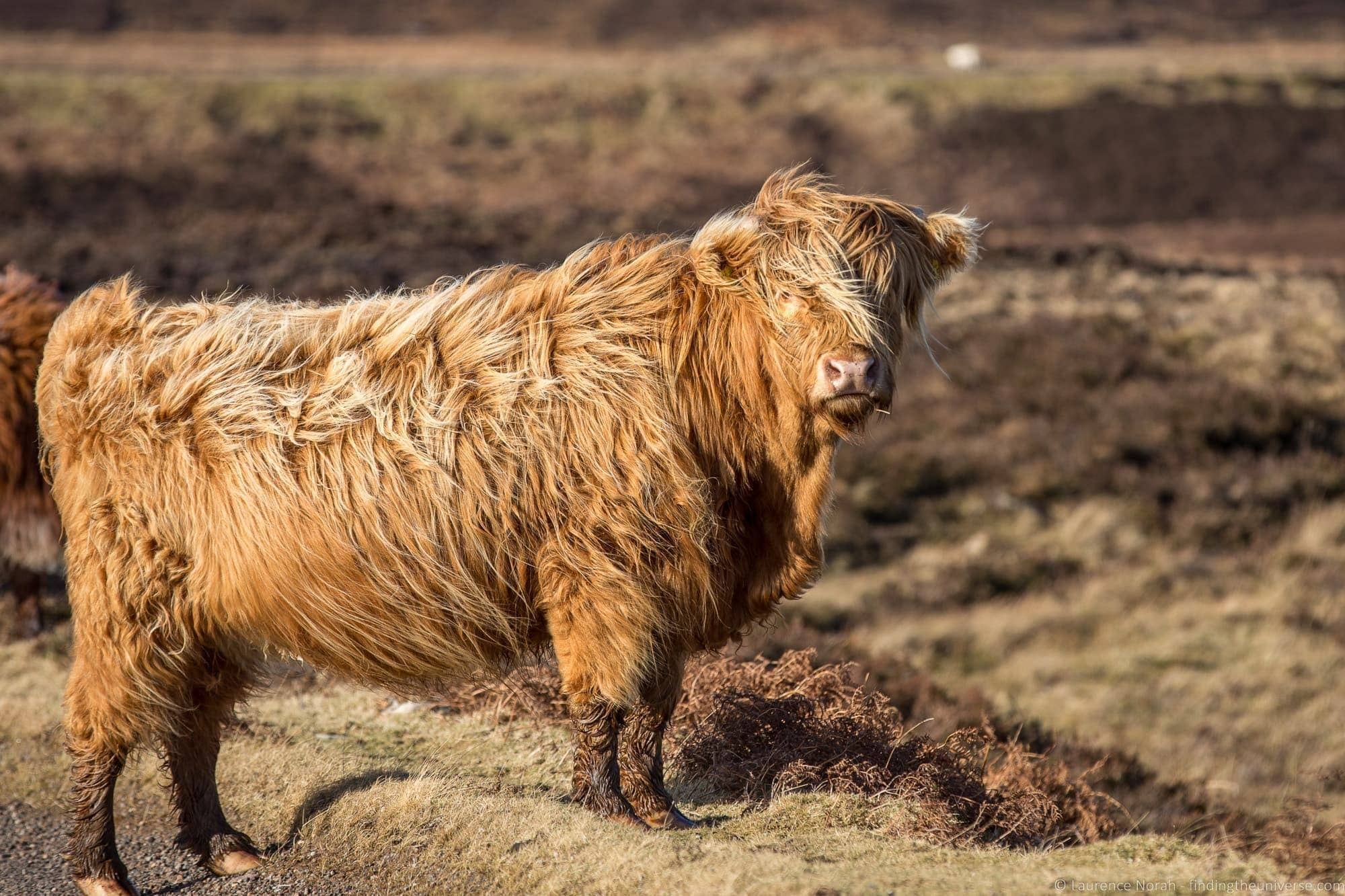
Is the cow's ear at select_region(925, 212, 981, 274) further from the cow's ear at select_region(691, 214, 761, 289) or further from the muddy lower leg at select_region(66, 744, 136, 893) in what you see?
the muddy lower leg at select_region(66, 744, 136, 893)

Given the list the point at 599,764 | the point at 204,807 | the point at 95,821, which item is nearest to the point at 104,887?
the point at 95,821

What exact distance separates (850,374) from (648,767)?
158 cm

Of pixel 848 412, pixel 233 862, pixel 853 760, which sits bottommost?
pixel 233 862

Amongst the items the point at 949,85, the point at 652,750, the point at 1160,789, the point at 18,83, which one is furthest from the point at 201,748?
the point at 949,85

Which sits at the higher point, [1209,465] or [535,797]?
[535,797]

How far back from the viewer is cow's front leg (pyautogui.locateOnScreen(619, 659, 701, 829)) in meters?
4.47

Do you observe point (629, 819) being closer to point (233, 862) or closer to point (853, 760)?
point (853, 760)

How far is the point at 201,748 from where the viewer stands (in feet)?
15.4

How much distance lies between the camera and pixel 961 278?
23.3 metres

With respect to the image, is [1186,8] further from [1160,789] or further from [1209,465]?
[1160,789]

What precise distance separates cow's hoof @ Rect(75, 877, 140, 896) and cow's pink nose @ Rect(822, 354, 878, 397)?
9.70ft

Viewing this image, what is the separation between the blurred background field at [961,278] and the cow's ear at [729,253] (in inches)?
73.4

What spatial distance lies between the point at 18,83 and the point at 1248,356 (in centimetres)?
3691

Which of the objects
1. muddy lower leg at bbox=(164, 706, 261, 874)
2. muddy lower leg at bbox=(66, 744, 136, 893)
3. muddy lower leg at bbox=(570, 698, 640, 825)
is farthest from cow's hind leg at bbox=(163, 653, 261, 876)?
muddy lower leg at bbox=(570, 698, 640, 825)
